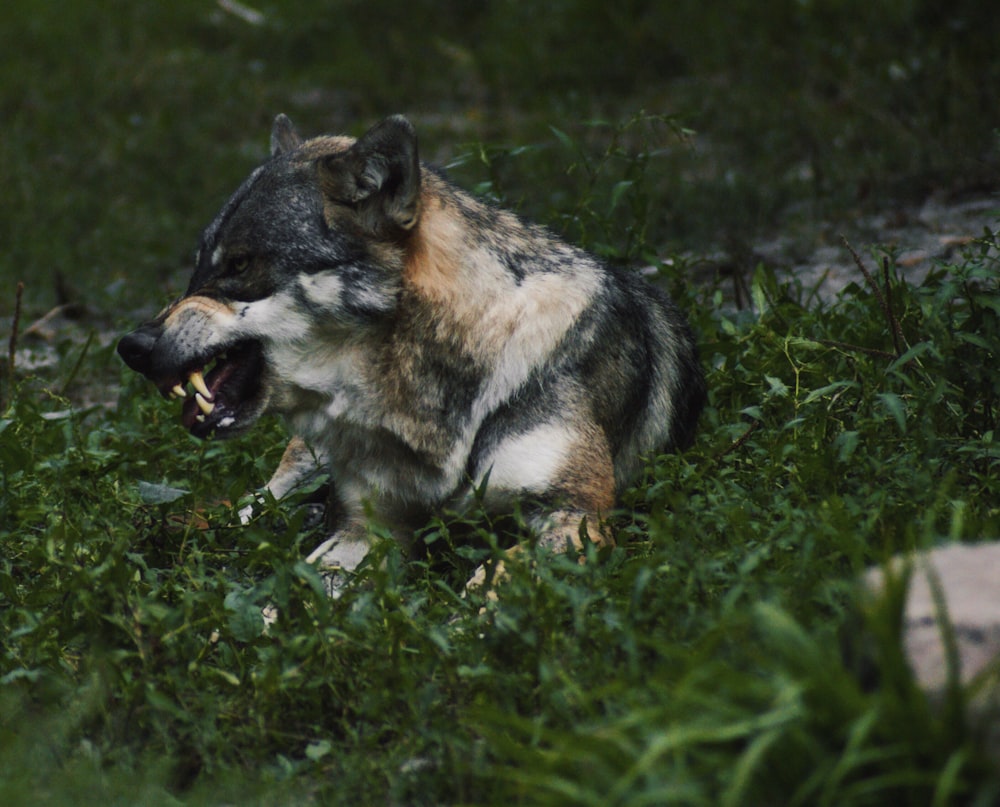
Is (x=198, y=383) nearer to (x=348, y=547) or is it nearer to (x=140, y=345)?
(x=140, y=345)

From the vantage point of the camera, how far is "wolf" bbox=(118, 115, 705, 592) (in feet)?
13.1

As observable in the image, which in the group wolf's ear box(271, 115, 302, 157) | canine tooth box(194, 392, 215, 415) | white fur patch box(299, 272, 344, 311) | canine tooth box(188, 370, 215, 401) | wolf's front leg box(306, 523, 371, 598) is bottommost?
wolf's front leg box(306, 523, 371, 598)

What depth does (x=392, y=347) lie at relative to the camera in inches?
160

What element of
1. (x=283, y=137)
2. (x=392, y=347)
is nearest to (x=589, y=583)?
(x=392, y=347)

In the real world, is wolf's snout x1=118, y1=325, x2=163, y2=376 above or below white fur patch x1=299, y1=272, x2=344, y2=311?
below

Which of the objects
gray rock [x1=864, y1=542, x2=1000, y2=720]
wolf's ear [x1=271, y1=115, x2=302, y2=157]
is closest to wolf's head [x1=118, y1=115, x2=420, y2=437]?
wolf's ear [x1=271, y1=115, x2=302, y2=157]

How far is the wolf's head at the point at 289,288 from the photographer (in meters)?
3.97

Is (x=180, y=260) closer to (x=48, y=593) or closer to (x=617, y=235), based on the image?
(x=617, y=235)

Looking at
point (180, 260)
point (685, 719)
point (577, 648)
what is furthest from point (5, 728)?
point (180, 260)

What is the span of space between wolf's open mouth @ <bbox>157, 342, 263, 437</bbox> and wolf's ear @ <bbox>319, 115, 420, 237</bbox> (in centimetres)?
59

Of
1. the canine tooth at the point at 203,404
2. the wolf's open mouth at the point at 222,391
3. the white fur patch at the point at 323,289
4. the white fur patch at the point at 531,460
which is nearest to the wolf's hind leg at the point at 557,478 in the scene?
the white fur patch at the point at 531,460

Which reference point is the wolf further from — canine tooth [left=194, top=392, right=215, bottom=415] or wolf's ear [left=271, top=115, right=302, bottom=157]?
wolf's ear [left=271, top=115, right=302, bottom=157]

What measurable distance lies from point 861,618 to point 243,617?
67.0 inches

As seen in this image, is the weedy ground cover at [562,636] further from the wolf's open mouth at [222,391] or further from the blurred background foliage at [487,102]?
the blurred background foliage at [487,102]
